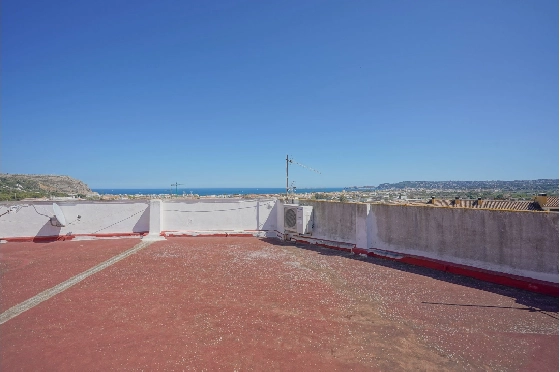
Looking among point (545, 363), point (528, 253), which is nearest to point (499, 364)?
point (545, 363)

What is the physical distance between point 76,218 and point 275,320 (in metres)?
10.2

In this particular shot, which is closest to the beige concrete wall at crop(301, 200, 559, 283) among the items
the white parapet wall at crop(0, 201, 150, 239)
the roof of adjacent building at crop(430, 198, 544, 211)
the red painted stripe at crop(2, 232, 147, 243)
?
the white parapet wall at crop(0, 201, 150, 239)

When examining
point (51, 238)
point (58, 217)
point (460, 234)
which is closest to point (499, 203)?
point (460, 234)

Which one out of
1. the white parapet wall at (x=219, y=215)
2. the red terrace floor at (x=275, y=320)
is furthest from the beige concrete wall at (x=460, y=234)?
the white parapet wall at (x=219, y=215)

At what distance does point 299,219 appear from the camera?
1098 centimetres

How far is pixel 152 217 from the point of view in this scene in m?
12.1

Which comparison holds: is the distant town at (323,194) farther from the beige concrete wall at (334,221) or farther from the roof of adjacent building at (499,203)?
the beige concrete wall at (334,221)

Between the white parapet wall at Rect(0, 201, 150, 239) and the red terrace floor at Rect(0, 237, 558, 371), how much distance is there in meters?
3.51

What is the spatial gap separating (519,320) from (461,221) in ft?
9.33

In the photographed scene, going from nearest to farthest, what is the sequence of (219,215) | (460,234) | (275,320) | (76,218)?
1. (275,320)
2. (460,234)
3. (76,218)
4. (219,215)

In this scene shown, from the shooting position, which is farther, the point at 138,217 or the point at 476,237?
the point at 138,217

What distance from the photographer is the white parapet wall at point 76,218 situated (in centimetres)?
1128

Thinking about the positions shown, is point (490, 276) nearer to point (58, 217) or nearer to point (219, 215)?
point (219, 215)

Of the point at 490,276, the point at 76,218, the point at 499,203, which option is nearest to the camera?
the point at 490,276
